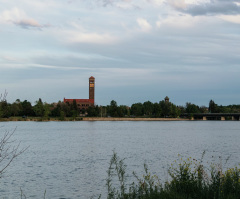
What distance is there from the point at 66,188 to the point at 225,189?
53.2ft

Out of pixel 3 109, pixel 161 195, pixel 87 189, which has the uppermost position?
pixel 3 109

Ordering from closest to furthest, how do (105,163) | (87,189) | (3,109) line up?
1. (3,109)
2. (87,189)
3. (105,163)

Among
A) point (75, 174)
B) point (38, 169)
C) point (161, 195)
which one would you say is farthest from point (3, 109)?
point (38, 169)

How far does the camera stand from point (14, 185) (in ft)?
101

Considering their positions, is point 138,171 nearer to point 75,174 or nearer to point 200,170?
point 75,174

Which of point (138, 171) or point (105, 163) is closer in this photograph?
point (138, 171)

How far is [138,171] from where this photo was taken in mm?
36844

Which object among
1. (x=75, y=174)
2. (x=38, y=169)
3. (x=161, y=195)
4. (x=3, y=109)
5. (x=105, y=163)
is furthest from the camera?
(x=105, y=163)

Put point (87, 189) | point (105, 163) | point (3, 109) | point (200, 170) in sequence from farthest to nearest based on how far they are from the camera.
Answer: point (105, 163)
point (87, 189)
point (200, 170)
point (3, 109)

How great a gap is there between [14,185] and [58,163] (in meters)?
13.4

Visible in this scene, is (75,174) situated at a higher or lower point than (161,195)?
lower

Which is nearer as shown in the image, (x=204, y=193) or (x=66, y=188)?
(x=204, y=193)

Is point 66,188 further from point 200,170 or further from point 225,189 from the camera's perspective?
point 225,189

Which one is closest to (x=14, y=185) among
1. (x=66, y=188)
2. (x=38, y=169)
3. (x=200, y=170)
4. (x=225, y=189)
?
(x=66, y=188)
